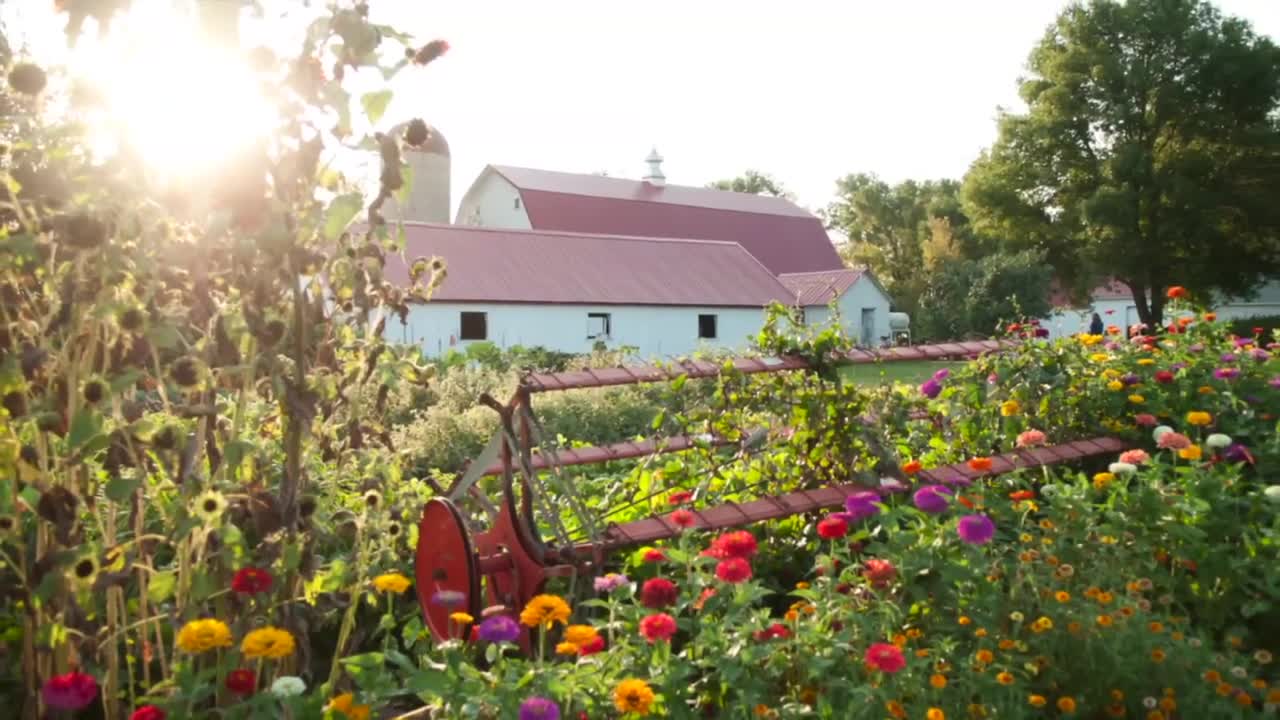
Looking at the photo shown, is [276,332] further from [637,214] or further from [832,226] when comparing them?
[832,226]

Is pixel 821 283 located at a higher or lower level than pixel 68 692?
higher

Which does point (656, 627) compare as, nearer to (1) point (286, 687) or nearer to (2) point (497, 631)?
(2) point (497, 631)

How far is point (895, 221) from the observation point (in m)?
55.3

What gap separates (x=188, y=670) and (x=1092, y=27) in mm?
33568

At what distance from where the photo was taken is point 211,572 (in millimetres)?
2637

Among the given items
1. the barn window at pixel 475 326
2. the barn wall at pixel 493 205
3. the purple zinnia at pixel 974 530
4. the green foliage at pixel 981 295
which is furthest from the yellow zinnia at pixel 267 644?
the barn wall at pixel 493 205

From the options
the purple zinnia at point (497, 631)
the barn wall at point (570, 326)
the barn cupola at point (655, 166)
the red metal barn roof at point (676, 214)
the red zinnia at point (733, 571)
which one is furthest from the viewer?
the barn cupola at point (655, 166)

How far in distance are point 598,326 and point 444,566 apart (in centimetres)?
2534

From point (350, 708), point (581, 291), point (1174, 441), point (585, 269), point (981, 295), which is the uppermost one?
point (585, 269)

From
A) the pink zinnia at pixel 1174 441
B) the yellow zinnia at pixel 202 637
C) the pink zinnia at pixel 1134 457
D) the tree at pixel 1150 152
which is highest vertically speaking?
the tree at pixel 1150 152

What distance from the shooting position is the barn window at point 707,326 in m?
31.1

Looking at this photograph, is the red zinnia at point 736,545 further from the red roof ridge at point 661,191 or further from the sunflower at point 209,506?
the red roof ridge at point 661,191

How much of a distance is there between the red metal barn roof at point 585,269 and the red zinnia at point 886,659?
22.0 m

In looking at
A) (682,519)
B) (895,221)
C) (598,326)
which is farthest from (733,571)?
(895,221)
